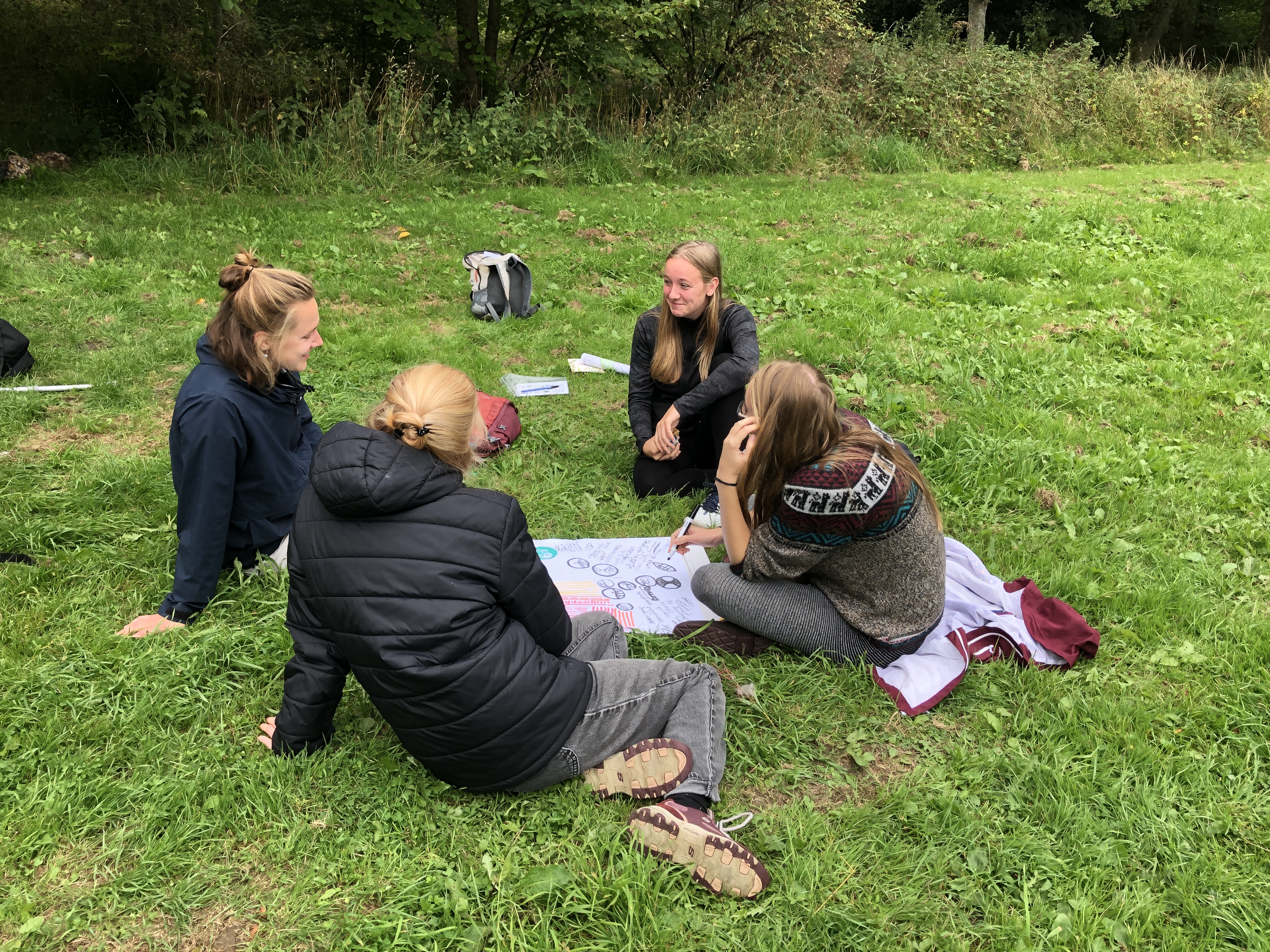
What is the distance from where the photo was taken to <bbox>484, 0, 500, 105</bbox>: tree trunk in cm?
1189

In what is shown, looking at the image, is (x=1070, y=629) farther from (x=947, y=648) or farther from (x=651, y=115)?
(x=651, y=115)

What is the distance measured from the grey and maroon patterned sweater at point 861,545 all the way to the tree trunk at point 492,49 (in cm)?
1079

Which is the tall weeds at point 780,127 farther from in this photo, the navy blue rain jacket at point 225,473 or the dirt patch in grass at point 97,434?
the navy blue rain jacket at point 225,473

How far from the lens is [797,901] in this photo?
2.21 metres

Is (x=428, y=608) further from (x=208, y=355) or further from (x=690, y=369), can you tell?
(x=690, y=369)

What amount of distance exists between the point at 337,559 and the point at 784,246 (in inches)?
271

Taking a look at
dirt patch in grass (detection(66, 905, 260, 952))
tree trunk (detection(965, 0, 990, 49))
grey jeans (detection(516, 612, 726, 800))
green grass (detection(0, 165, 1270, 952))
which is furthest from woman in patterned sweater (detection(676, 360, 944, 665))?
tree trunk (detection(965, 0, 990, 49))

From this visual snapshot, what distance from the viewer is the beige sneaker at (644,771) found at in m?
2.41

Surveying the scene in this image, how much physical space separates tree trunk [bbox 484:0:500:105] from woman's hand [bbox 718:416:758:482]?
10.5 meters

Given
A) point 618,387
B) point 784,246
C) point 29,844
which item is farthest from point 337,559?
point 784,246

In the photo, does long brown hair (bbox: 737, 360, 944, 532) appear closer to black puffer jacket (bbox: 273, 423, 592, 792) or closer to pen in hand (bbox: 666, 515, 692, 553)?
pen in hand (bbox: 666, 515, 692, 553)

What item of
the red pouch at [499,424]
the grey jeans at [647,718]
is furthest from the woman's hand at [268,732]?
the red pouch at [499,424]

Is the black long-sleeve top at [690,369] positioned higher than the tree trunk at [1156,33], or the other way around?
the tree trunk at [1156,33]

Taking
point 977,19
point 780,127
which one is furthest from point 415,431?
point 977,19
